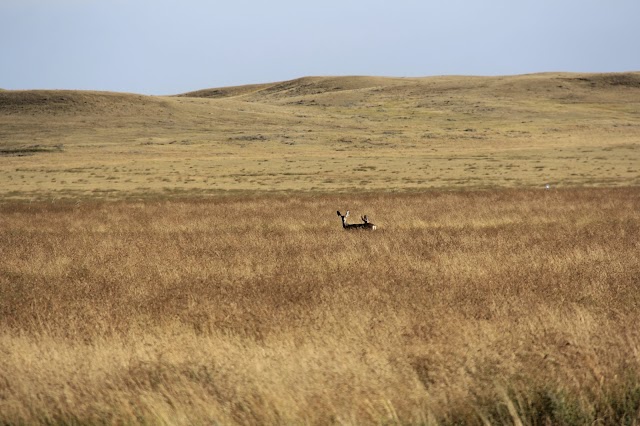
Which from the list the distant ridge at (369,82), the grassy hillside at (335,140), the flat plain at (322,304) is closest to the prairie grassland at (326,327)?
the flat plain at (322,304)

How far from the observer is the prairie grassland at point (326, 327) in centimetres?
550

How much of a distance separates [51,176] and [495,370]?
43.1m

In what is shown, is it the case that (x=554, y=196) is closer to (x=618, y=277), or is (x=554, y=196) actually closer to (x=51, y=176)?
(x=618, y=277)

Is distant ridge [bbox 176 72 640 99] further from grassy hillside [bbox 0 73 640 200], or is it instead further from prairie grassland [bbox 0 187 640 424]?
prairie grassland [bbox 0 187 640 424]

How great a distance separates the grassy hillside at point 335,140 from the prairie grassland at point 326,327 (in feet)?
67.0

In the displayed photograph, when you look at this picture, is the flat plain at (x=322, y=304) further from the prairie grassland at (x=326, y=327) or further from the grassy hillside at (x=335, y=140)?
the grassy hillside at (x=335, y=140)

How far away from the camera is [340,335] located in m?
7.63

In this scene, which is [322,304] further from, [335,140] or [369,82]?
[369,82]

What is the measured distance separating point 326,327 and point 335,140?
64790 mm

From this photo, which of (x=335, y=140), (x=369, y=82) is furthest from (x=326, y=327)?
(x=369, y=82)

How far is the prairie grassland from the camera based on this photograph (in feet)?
18.1

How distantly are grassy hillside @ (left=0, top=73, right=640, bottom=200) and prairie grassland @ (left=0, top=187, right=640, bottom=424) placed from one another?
67.0 feet

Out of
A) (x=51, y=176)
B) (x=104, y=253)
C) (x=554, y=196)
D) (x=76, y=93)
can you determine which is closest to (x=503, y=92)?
(x=76, y=93)

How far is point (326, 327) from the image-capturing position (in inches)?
312
